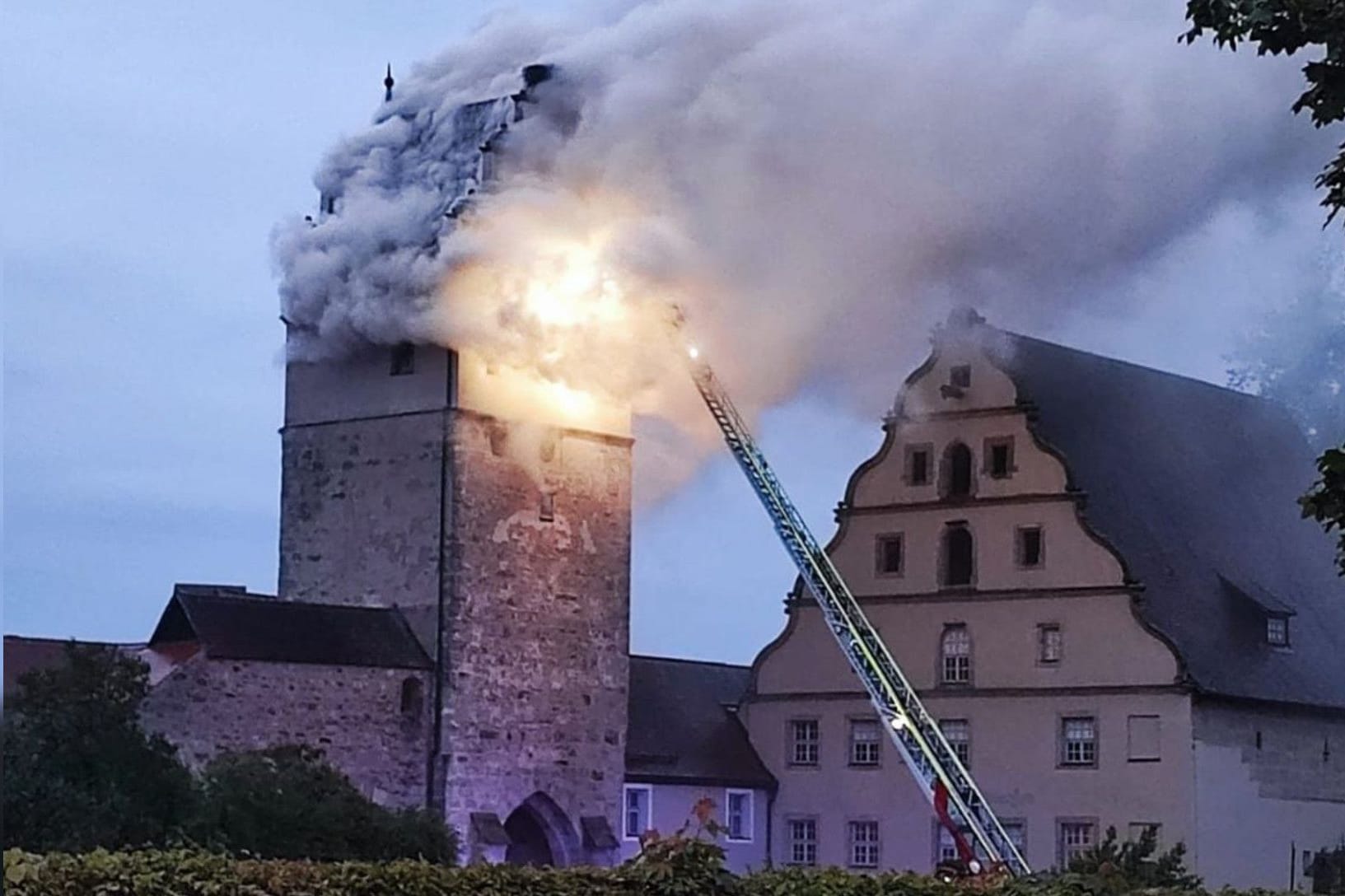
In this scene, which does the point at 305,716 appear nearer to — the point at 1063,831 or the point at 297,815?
the point at 297,815

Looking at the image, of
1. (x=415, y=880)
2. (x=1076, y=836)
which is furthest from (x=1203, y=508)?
(x=415, y=880)

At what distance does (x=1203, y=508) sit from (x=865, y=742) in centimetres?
472

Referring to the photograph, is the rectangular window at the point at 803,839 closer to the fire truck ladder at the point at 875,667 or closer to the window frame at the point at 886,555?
the fire truck ladder at the point at 875,667

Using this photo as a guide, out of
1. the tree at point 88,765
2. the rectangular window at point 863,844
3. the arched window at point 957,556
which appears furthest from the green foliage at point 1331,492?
the rectangular window at point 863,844

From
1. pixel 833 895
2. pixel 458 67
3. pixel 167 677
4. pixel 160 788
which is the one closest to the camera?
pixel 833 895

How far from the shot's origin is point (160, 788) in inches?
929

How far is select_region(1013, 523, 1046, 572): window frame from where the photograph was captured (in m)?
28.9

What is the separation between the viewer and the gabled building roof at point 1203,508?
28.7 metres

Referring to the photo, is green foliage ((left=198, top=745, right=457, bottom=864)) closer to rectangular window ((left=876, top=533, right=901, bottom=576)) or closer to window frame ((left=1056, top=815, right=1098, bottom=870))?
rectangular window ((left=876, top=533, right=901, bottom=576))

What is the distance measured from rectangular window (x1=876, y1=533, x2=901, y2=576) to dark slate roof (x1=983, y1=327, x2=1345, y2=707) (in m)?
2.09

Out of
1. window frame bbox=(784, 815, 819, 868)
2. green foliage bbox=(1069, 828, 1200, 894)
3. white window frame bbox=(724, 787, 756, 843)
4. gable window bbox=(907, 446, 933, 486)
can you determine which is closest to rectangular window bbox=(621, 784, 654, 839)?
white window frame bbox=(724, 787, 756, 843)

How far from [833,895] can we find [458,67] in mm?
15931

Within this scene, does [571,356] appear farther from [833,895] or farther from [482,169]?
[833,895]

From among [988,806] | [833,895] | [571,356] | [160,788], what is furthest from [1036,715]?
[833,895]
